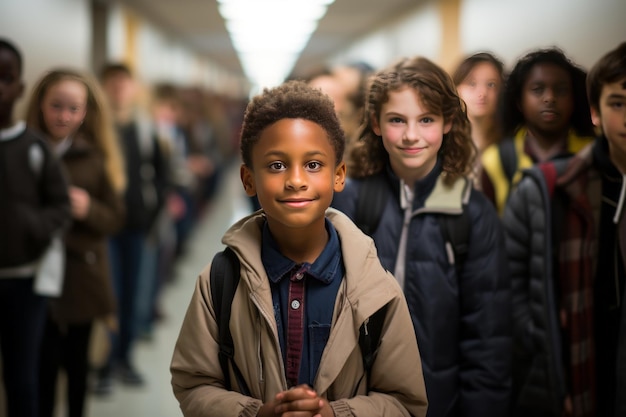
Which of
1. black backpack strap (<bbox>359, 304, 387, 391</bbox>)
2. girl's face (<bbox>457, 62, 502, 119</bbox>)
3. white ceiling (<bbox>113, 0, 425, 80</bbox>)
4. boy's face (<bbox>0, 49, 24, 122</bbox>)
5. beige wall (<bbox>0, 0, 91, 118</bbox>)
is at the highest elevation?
white ceiling (<bbox>113, 0, 425, 80</bbox>)

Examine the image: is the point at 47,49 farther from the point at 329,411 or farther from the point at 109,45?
the point at 109,45

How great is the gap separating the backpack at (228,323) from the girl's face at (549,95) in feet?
2.44

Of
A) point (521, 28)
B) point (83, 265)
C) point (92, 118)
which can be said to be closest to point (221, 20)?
point (92, 118)

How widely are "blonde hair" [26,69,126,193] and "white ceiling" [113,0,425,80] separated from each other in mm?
719

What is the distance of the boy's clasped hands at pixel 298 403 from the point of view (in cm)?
124

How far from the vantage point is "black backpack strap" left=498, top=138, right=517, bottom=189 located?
1.90 metres

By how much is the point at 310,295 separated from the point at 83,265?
6.85 ft

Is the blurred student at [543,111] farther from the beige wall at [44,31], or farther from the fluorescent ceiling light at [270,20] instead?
the beige wall at [44,31]

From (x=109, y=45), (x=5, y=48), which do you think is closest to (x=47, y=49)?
(x=5, y=48)

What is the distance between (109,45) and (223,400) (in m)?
5.36

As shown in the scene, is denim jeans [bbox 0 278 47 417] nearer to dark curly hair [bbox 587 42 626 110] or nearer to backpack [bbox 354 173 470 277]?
backpack [bbox 354 173 470 277]

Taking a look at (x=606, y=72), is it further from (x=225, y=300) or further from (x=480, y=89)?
(x=225, y=300)

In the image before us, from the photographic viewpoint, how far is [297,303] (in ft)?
4.41

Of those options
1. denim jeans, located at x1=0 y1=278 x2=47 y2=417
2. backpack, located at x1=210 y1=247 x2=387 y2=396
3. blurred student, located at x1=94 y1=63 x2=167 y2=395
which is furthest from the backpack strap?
blurred student, located at x1=94 y1=63 x2=167 y2=395
